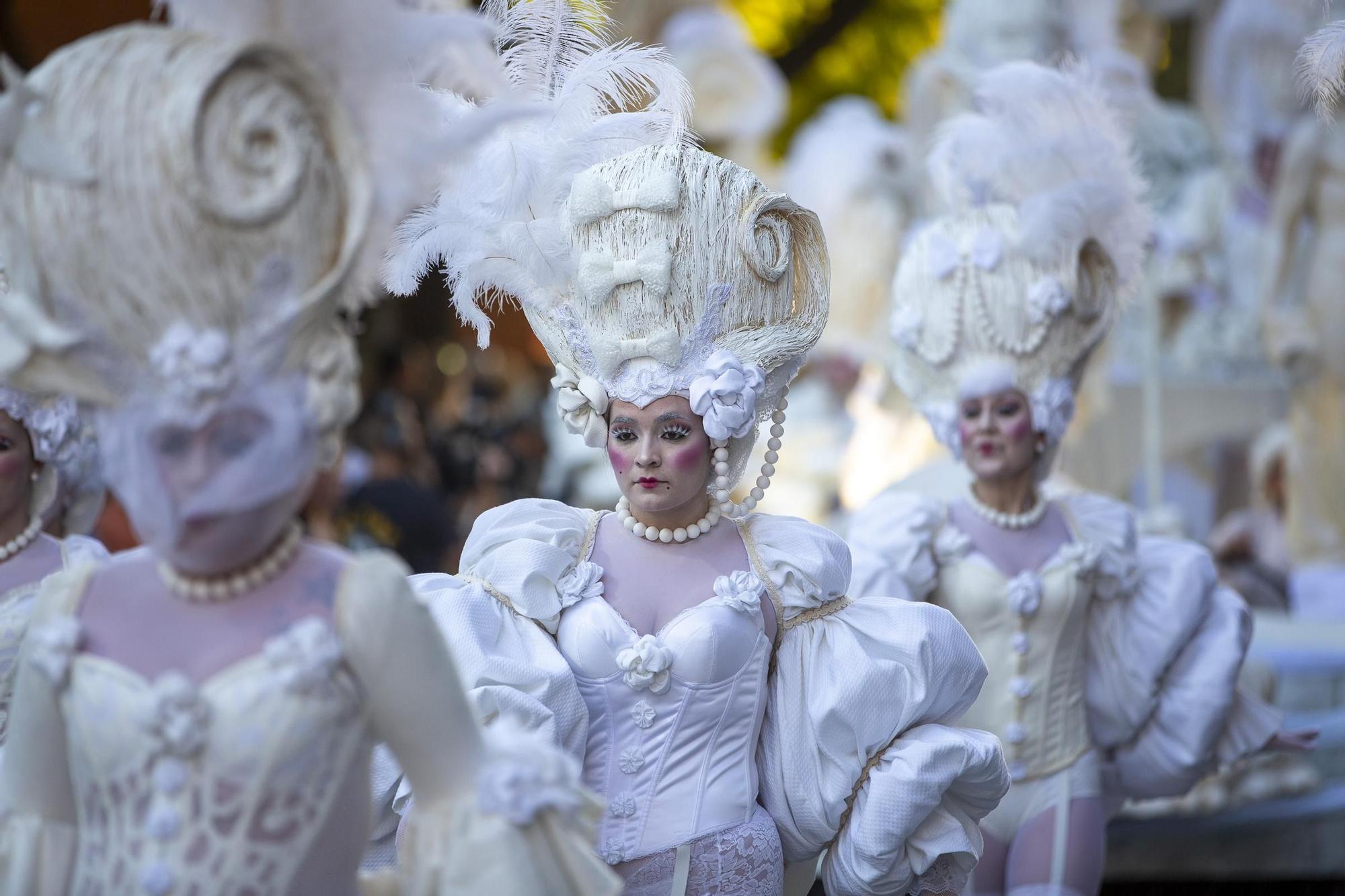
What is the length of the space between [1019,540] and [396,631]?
94.3 inches

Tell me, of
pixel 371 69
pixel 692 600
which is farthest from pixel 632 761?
pixel 371 69

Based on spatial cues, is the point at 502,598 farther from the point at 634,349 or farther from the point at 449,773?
the point at 449,773

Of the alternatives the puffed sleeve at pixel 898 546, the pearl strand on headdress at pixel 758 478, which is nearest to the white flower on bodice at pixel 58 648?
the pearl strand on headdress at pixel 758 478

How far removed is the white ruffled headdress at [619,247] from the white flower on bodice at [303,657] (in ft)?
3.78

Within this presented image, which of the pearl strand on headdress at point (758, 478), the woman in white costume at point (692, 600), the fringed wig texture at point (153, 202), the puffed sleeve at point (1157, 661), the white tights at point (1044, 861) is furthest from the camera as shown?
the puffed sleeve at point (1157, 661)

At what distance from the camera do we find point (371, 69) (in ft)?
7.28

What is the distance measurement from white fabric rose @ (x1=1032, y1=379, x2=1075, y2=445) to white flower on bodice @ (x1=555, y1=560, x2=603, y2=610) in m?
1.49

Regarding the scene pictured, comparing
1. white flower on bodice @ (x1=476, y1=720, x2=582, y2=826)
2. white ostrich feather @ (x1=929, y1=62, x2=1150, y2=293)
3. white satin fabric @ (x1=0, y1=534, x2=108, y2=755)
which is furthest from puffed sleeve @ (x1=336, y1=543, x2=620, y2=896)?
white ostrich feather @ (x1=929, y1=62, x2=1150, y2=293)

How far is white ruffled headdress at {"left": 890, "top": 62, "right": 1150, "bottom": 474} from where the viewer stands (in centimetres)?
419

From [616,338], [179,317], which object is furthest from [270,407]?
[616,338]

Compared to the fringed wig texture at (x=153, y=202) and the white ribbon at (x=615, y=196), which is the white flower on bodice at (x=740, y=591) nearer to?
the white ribbon at (x=615, y=196)

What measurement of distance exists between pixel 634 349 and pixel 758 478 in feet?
1.20

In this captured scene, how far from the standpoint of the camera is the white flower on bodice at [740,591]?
123 inches

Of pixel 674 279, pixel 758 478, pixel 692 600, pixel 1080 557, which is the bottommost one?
pixel 1080 557
